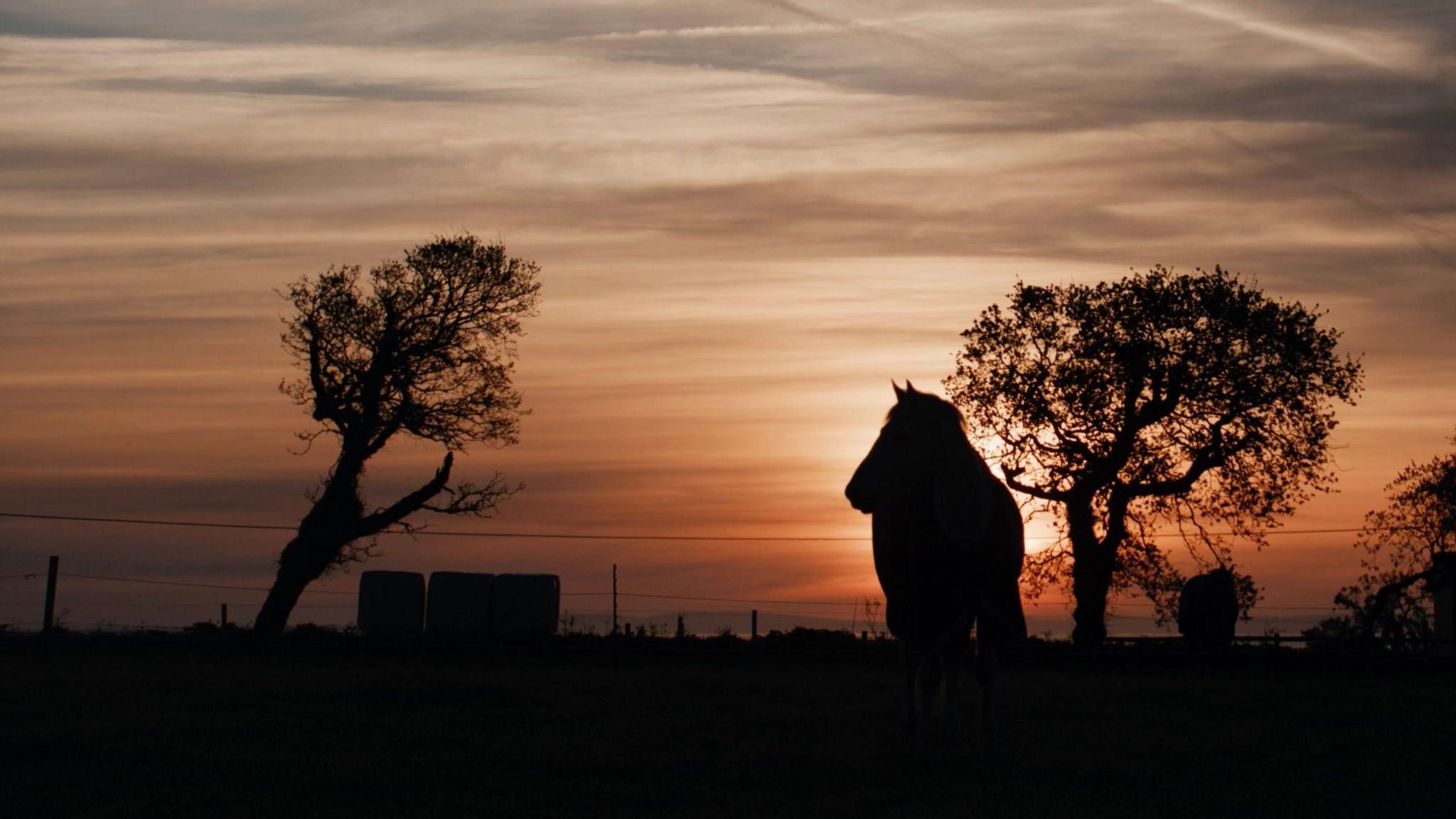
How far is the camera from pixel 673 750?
11.7 metres

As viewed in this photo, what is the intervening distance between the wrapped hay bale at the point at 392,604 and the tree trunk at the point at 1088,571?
59.3ft

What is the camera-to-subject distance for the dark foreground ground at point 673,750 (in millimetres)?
9289

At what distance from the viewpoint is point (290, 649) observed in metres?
31.0

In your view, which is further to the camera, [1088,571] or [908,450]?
[1088,571]

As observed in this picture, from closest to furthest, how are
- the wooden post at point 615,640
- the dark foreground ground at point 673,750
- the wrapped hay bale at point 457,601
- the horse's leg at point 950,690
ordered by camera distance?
1. the dark foreground ground at point 673,750
2. the horse's leg at point 950,690
3. the wooden post at point 615,640
4. the wrapped hay bale at point 457,601

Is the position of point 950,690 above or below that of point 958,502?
below

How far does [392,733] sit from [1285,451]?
1095 inches

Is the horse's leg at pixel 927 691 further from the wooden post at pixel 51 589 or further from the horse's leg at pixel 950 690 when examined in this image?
the wooden post at pixel 51 589

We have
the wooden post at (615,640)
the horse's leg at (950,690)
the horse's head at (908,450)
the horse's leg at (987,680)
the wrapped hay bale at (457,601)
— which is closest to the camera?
the horse's head at (908,450)

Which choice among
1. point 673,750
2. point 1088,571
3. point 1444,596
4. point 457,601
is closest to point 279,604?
point 457,601

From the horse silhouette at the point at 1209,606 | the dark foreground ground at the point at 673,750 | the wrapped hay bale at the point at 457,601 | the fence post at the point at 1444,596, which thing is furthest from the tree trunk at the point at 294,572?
the fence post at the point at 1444,596

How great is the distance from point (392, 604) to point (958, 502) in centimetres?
3021

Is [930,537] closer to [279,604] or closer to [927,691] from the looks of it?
[927,691]

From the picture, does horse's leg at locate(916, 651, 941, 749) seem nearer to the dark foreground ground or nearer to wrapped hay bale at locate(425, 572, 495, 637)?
the dark foreground ground
